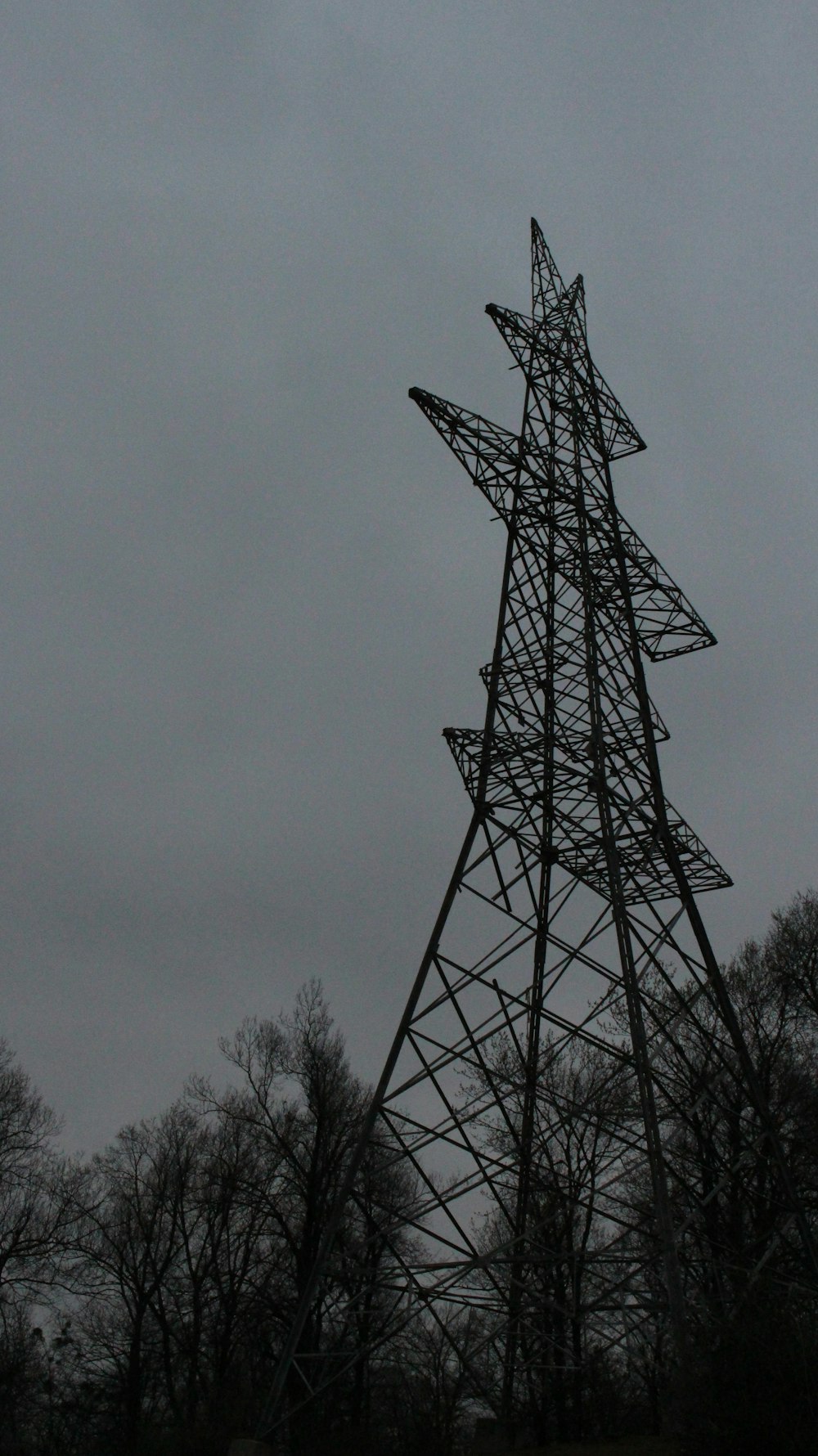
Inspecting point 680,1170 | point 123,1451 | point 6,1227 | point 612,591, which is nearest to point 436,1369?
point 123,1451

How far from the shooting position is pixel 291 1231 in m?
26.2

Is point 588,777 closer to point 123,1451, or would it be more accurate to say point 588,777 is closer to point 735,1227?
point 735,1227

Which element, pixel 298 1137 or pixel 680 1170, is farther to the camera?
pixel 298 1137

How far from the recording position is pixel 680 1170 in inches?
855

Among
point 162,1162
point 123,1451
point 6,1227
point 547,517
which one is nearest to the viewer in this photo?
point 547,517

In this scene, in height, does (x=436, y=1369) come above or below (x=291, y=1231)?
below

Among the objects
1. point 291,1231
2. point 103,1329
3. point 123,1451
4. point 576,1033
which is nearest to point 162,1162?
point 103,1329

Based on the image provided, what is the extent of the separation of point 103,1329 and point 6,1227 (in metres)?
4.26

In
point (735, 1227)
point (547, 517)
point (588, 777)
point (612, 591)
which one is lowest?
point (735, 1227)

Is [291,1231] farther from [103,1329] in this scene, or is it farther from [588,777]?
[588,777]

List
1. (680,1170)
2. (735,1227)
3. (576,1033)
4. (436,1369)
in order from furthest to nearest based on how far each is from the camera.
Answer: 1. (680,1170)
2. (735,1227)
3. (436,1369)
4. (576,1033)

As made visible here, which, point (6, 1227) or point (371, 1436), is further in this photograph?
point (6, 1227)

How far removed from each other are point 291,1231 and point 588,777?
17.4 meters

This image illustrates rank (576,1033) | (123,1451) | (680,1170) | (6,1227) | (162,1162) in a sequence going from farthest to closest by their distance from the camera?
(162,1162) < (6,1227) < (680,1170) < (123,1451) < (576,1033)
